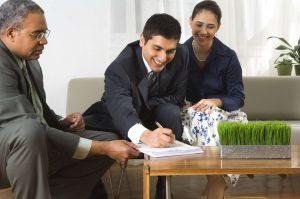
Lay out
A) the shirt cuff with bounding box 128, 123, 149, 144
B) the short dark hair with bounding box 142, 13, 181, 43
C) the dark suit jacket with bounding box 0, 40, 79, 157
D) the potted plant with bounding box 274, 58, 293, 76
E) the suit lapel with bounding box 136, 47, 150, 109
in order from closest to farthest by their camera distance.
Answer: the dark suit jacket with bounding box 0, 40, 79, 157 → the shirt cuff with bounding box 128, 123, 149, 144 → the short dark hair with bounding box 142, 13, 181, 43 → the suit lapel with bounding box 136, 47, 150, 109 → the potted plant with bounding box 274, 58, 293, 76

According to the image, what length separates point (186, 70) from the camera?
7.29ft

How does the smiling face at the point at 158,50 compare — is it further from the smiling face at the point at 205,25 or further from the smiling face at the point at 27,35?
the smiling face at the point at 27,35

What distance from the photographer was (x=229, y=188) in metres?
2.64

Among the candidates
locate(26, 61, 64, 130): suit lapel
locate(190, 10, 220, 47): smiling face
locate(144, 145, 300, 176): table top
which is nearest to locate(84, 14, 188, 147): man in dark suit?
locate(190, 10, 220, 47): smiling face

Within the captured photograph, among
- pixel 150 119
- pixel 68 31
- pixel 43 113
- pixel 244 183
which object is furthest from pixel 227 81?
pixel 68 31

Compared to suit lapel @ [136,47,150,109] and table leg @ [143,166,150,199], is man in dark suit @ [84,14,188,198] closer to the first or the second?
suit lapel @ [136,47,150,109]

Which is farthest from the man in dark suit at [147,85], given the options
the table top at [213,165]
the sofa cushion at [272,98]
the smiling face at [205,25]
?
the sofa cushion at [272,98]

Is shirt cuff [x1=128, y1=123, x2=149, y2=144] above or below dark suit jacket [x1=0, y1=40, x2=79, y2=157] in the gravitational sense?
below

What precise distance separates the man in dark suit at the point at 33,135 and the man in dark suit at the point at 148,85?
162 mm

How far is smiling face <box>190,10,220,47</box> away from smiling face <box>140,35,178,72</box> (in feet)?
1.21

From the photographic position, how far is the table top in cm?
130

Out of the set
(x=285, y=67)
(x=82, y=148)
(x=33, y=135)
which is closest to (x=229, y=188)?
(x=285, y=67)

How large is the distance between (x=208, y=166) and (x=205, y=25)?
1.09 metres

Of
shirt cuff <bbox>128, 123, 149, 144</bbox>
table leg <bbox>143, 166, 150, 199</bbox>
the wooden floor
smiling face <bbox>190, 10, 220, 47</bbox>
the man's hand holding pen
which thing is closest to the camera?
table leg <bbox>143, 166, 150, 199</bbox>
